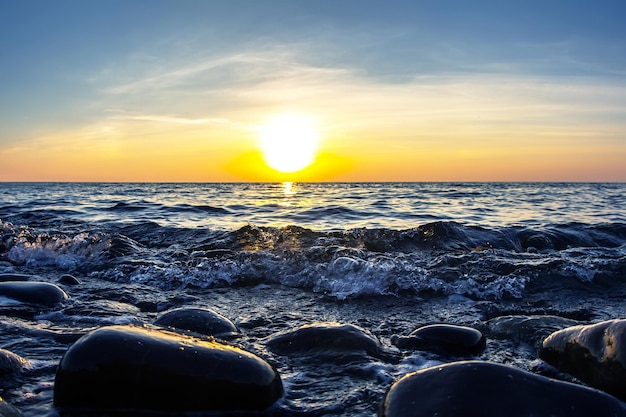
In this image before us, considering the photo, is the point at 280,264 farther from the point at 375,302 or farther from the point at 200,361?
the point at 200,361

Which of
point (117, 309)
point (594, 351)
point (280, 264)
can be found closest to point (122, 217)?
point (280, 264)

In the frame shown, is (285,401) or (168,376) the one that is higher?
(168,376)

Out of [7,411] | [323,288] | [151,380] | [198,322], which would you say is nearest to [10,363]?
[7,411]

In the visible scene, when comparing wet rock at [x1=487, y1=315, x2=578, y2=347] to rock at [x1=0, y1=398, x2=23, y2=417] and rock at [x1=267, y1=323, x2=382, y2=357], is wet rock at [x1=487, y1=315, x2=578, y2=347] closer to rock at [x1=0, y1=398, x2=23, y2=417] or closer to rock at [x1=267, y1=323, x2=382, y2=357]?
rock at [x1=267, y1=323, x2=382, y2=357]

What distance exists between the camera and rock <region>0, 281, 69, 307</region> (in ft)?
16.1

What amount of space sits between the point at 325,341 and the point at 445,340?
947mm

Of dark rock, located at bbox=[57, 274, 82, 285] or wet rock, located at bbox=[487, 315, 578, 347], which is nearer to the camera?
wet rock, located at bbox=[487, 315, 578, 347]

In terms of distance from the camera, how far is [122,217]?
1448 centimetres

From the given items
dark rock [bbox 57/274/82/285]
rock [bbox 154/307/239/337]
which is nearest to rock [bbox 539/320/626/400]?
rock [bbox 154/307/239/337]

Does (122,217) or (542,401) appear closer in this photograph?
(542,401)

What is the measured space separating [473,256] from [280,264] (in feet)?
10.1

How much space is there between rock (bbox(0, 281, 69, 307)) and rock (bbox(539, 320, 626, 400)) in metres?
4.63

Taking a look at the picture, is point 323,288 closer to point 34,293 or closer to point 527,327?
point 527,327

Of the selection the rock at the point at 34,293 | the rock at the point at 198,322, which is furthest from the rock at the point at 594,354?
the rock at the point at 34,293
